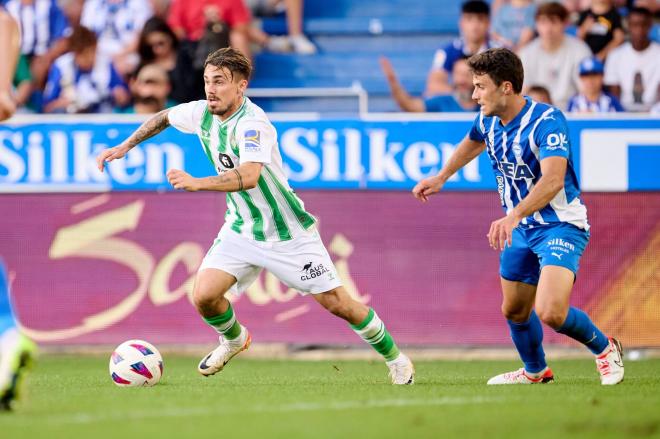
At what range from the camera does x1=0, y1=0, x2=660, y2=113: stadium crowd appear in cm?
1289

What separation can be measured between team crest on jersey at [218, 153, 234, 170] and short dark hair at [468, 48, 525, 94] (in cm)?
169

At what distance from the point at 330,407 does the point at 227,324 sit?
6.41 ft

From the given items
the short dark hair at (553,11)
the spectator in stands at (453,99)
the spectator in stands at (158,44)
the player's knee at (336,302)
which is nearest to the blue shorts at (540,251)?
the player's knee at (336,302)

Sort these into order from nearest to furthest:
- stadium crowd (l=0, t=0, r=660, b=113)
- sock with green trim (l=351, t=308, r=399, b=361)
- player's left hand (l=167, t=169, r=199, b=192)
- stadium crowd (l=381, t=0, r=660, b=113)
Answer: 1. player's left hand (l=167, t=169, r=199, b=192)
2. sock with green trim (l=351, t=308, r=399, b=361)
3. stadium crowd (l=381, t=0, r=660, b=113)
4. stadium crowd (l=0, t=0, r=660, b=113)

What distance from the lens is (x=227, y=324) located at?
27.1ft

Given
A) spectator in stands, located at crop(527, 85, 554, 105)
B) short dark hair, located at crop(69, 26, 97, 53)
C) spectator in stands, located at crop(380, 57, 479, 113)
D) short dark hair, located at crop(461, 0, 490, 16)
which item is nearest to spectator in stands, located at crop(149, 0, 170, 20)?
short dark hair, located at crop(69, 26, 97, 53)

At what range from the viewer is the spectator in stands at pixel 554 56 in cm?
1309

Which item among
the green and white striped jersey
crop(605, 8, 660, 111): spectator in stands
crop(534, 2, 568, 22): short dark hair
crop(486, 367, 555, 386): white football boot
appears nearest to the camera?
Result: the green and white striped jersey

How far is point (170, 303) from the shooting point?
1112 centimetres

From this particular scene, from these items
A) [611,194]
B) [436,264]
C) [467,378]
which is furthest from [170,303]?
[611,194]

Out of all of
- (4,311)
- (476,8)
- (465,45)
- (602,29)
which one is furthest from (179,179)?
(602,29)

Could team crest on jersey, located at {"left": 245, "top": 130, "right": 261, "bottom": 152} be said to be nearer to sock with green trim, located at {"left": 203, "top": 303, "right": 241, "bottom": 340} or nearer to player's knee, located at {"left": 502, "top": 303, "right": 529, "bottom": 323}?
sock with green trim, located at {"left": 203, "top": 303, "right": 241, "bottom": 340}

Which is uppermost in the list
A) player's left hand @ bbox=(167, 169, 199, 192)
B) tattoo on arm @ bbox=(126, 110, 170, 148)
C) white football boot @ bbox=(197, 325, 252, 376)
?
player's left hand @ bbox=(167, 169, 199, 192)

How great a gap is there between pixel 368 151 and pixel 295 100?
386cm
